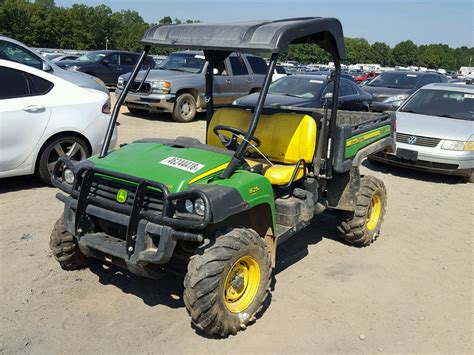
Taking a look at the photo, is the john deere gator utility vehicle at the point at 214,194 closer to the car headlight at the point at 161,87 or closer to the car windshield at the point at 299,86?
the car windshield at the point at 299,86

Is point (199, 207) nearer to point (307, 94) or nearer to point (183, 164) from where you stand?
point (183, 164)

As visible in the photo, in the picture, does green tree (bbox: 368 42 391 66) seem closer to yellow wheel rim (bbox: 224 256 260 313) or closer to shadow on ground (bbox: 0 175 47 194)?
shadow on ground (bbox: 0 175 47 194)

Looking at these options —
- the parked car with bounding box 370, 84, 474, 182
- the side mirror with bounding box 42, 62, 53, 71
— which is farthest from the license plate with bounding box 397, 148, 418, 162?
the side mirror with bounding box 42, 62, 53, 71

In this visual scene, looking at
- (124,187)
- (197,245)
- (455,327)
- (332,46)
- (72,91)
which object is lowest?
(455,327)

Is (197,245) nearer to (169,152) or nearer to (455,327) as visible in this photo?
(169,152)

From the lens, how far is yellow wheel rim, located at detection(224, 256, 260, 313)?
3.62 m

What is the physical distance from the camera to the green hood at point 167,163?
3572mm

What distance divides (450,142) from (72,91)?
6017mm

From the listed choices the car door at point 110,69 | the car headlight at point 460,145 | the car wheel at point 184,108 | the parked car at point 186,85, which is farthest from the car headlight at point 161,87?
the car door at point 110,69

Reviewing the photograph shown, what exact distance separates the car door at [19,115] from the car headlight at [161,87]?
6.02 m

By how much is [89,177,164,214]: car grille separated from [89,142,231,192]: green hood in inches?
4.1

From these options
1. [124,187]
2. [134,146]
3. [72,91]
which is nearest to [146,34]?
[134,146]

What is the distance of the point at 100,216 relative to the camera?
11.9 ft

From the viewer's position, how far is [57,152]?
265 inches
